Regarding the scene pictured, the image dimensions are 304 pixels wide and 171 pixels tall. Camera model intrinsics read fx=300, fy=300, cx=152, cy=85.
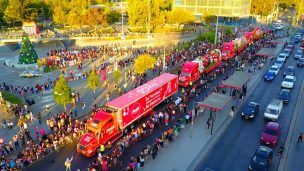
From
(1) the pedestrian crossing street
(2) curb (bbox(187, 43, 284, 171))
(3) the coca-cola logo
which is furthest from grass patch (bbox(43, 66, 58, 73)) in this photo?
(2) curb (bbox(187, 43, 284, 171))

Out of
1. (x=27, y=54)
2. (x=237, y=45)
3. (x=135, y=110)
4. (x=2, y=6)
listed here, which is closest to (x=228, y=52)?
(x=237, y=45)

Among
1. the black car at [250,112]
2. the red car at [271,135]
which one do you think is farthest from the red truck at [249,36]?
the red car at [271,135]

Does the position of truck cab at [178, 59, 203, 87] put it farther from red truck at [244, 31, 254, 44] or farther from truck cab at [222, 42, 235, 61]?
red truck at [244, 31, 254, 44]

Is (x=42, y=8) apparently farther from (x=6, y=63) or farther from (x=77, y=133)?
(x=77, y=133)

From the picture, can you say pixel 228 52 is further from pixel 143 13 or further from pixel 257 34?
pixel 143 13

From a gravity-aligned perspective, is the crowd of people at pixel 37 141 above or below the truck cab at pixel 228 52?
below

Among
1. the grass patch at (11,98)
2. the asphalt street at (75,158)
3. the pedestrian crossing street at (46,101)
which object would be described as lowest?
the asphalt street at (75,158)

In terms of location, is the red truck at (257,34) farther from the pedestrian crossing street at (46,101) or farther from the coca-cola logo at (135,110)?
the pedestrian crossing street at (46,101)
